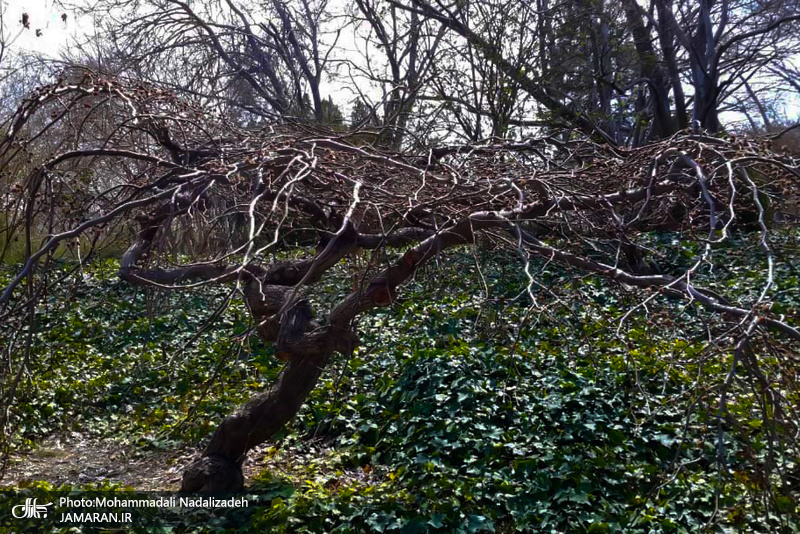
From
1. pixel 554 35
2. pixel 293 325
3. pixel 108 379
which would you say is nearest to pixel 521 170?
pixel 293 325

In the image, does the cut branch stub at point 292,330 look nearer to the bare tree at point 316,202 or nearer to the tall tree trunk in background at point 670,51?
the bare tree at point 316,202

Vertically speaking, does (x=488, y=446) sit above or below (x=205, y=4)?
below

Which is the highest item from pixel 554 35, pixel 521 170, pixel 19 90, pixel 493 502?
pixel 19 90

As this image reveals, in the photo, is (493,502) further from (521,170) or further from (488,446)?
(521,170)

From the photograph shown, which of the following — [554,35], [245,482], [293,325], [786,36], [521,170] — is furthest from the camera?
[786,36]

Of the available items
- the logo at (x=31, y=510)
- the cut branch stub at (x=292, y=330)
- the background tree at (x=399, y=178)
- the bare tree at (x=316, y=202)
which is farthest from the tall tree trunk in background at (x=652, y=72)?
the logo at (x=31, y=510)

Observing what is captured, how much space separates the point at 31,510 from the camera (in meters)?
4.26

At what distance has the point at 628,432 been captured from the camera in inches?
191

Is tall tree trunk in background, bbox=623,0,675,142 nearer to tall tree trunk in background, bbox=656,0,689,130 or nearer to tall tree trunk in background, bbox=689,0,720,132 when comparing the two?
tall tree trunk in background, bbox=656,0,689,130

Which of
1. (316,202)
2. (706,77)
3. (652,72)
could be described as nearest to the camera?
(316,202)

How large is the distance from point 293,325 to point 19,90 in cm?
916

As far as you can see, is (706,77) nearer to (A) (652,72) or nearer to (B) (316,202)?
(A) (652,72)

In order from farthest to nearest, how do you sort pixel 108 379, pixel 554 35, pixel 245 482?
pixel 554 35, pixel 108 379, pixel 245 482

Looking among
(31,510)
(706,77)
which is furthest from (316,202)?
(706,77)
